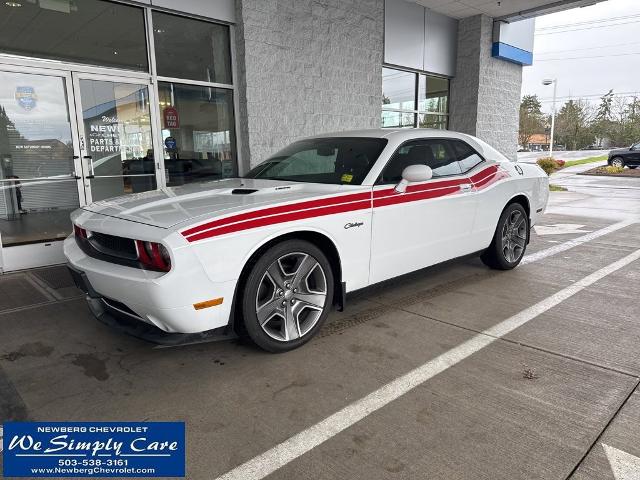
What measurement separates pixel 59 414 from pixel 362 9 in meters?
8.62

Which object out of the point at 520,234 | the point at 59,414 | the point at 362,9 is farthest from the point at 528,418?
the point at 362,9

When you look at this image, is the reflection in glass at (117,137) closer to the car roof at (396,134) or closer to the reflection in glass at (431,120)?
the car roof at (396,134)

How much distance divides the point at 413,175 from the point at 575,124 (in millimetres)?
65624

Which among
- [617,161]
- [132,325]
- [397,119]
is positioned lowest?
[132,325]

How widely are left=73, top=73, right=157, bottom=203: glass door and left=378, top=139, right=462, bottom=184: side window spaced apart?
165 inches

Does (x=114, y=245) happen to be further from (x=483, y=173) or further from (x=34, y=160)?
(x=34, y=160)

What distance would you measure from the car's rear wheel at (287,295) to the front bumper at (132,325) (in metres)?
0.22

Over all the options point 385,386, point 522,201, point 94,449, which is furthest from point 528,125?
point 94,449

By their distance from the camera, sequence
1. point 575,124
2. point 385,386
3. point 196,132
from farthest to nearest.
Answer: point 575,124, point 196,132, point 385,386

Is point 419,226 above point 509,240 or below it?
above

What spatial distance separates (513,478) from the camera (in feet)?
6.53

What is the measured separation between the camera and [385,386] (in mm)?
2752

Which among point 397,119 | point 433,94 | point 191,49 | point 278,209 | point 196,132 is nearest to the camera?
point 278,209

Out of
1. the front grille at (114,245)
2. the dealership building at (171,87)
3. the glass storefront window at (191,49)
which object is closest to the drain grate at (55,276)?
the dealership building at (171,87)
